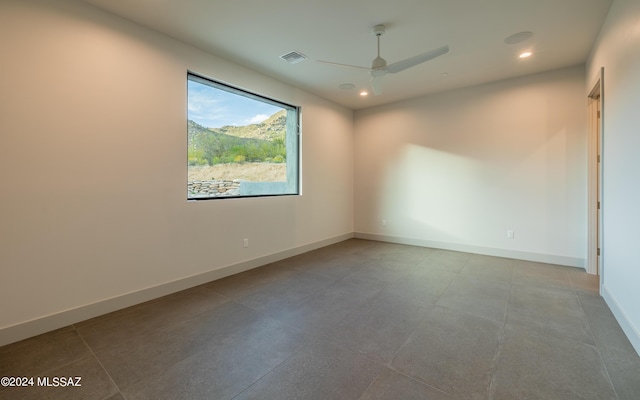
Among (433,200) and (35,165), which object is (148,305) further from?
(433,200)

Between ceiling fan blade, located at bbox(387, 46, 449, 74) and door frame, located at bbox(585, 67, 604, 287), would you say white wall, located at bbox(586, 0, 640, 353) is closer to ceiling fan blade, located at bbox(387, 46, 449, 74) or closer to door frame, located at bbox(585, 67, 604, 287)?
door frame, located at bbox(585, 67, 604, 287)

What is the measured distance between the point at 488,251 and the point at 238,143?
4.62 m

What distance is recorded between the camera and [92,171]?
262cm

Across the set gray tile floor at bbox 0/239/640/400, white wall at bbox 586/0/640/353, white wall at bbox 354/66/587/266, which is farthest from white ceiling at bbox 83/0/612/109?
gray tile floor at bbox 0/239/640/400

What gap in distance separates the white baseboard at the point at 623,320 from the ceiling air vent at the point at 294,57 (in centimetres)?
423

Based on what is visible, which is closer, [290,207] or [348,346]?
[348,346]

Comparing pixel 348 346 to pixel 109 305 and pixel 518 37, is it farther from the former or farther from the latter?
pixel 518 37

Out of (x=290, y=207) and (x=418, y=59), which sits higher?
(x=418, y=59)

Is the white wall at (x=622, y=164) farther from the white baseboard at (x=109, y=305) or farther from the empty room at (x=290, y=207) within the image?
the white baseboard at (x=109, y=305)

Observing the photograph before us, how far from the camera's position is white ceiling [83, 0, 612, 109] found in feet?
8.66

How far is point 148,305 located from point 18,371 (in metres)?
1.04

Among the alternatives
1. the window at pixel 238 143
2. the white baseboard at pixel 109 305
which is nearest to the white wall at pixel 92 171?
the white baseboard at pixel 109 305

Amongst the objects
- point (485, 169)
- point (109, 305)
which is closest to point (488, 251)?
point (485, 169)

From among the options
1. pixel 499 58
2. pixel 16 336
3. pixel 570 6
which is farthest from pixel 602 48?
pixel 16 336
